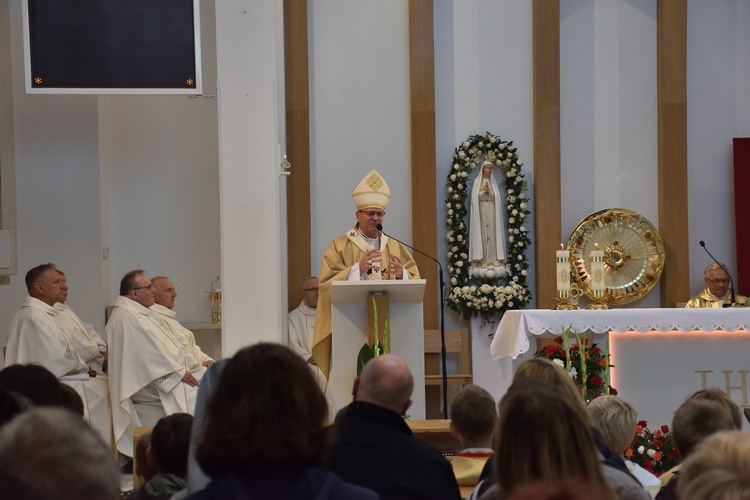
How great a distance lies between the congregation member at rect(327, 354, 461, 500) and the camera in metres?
3.21

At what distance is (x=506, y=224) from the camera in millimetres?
11539

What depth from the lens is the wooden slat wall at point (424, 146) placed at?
1132cm

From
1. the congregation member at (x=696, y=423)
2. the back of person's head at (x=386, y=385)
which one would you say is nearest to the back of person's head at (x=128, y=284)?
the back of person's head at (x=386, y=385)

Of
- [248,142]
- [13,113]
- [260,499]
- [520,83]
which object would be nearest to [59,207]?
[13,113]

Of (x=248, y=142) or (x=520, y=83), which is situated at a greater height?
(x=520, y=83)

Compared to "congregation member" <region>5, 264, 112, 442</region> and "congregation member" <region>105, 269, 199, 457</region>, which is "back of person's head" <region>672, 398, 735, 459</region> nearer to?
"congregation member" <region>105, 269, 199, 457</region>

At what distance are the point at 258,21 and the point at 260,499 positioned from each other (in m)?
5.64

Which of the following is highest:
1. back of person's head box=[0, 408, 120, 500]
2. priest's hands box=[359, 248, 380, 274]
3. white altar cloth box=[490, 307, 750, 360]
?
priest's hands box=[359, 248, 380, 274]

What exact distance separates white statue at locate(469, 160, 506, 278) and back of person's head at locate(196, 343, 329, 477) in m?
8.97

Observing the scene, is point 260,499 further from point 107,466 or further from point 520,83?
point 520,83

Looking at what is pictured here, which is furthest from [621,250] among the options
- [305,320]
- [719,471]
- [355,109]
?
[719,471]

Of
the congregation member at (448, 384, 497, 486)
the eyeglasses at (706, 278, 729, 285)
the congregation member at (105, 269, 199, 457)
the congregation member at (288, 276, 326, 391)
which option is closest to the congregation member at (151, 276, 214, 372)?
the congregation member at (105, 269, 199, 457)

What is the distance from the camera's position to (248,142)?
741cm

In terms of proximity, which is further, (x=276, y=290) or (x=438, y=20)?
(x=438, y=20)
